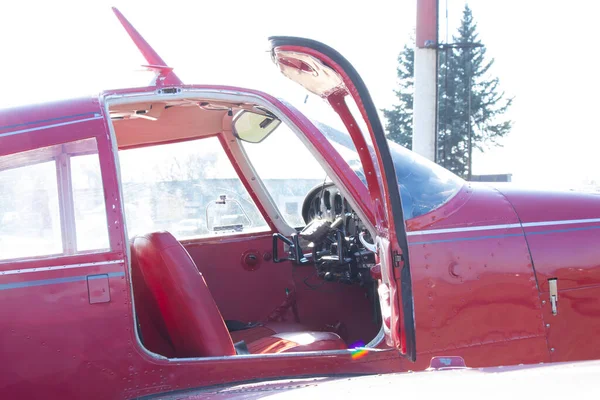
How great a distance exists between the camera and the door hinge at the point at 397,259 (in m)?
2.39

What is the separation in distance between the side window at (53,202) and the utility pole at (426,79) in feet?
38.7

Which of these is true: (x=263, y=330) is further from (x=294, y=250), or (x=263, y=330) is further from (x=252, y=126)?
(x=252, y=126)

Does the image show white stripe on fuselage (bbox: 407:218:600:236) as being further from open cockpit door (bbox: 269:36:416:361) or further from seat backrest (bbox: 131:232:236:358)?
seat backrest (bbox: 131:232:236:358)

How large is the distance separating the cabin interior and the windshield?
93cm

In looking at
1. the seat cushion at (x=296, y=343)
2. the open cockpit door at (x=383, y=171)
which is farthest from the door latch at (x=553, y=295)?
the seat cushion at (x=296, y=343)

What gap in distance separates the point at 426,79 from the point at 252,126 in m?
10.3

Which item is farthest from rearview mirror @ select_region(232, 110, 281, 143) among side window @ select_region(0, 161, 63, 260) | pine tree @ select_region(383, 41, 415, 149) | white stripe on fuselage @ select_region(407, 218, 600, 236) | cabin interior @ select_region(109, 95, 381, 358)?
pine tree @ select_region(383, 41, 415, 149)

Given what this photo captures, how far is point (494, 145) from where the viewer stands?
39.2 metres

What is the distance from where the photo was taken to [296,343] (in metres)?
3.45

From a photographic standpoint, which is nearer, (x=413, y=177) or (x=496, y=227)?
(x=496, y=227)

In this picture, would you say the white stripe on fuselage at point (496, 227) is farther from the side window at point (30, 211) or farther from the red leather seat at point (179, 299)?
the side window at point (30, 211)

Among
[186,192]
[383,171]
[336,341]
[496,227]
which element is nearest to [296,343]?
[336,341]

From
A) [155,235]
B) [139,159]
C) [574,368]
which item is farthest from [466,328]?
[139,159]

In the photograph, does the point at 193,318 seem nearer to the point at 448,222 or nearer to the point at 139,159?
the point at 448,222
